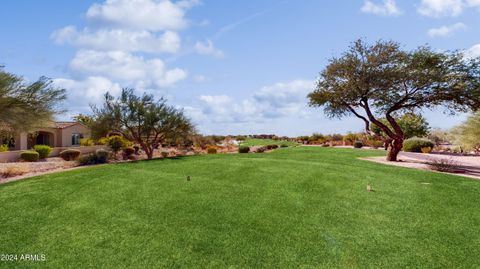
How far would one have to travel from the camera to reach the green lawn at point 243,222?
24.7 ft

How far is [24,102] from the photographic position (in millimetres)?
20531

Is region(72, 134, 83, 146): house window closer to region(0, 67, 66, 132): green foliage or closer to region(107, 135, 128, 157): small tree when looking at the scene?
region(107, 135, 128, 157): small tree

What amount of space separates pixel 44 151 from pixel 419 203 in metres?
32.3

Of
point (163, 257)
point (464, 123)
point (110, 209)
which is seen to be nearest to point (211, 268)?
point (163, 257)

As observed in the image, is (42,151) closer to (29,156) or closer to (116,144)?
(29,156)

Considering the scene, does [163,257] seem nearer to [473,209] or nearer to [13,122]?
[473,209]

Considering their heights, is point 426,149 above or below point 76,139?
below

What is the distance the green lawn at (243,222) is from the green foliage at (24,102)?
6.91 m

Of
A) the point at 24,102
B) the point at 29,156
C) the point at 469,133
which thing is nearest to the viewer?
the point at 24,102

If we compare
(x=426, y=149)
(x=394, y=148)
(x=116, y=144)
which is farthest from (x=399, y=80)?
(x=116, y=144)

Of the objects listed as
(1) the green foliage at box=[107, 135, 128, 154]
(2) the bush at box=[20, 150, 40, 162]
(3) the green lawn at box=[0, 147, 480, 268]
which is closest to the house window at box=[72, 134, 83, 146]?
(1) the green foliage at box=[107, 135, 128, 154]

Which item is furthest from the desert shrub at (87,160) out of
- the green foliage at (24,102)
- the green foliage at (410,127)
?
the green foliage at (410,127)

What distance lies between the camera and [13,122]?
20281 mm

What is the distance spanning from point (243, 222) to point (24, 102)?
17.1 meters
